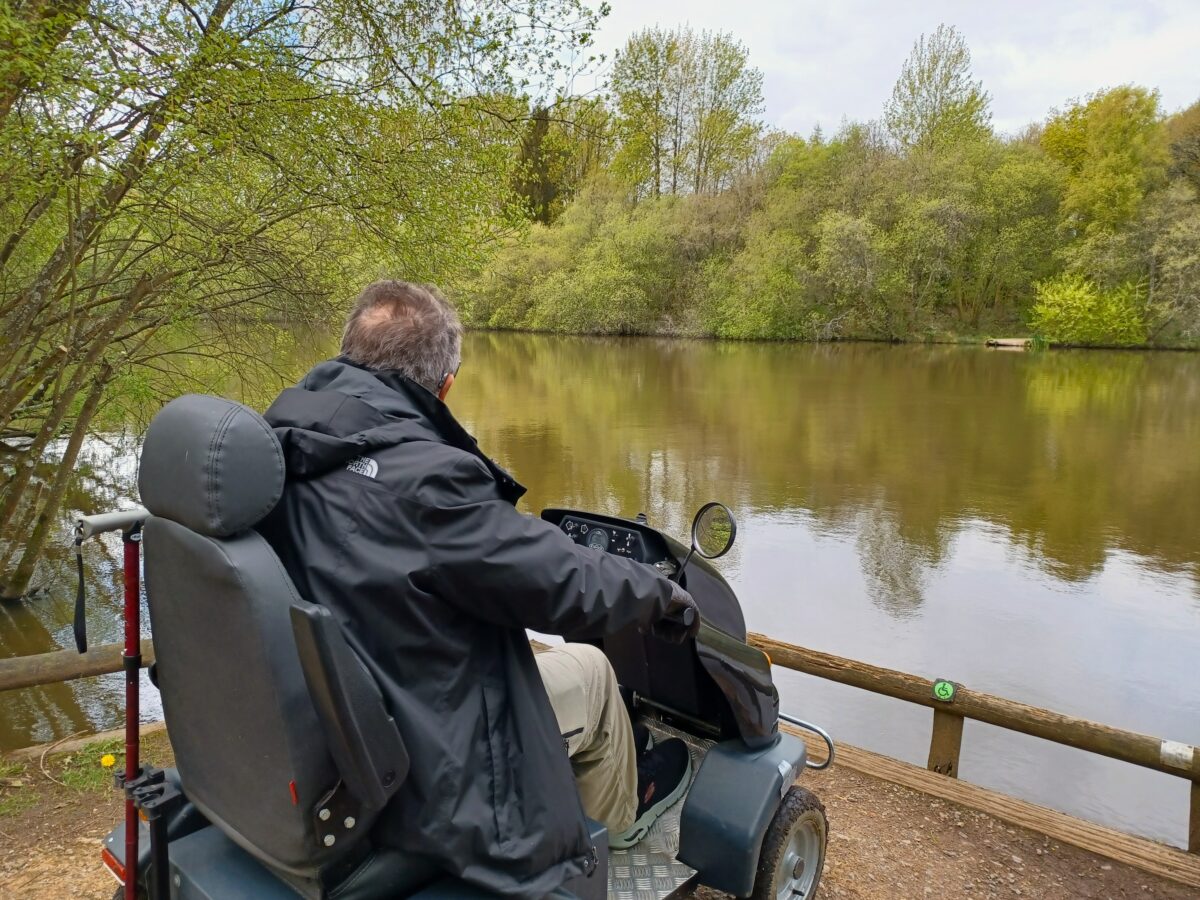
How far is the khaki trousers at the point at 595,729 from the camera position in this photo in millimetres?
1924

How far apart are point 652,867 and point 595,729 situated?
54cm

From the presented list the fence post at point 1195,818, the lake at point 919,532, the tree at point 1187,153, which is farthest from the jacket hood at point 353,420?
the tree at point 1187,153

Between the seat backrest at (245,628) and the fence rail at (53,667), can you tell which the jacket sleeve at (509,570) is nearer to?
the seat backrest at (245,628)

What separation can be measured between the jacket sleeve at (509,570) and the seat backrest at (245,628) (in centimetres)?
22

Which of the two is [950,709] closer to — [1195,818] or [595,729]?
[1195,818]

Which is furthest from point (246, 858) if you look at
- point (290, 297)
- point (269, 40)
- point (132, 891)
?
point (290, 297)

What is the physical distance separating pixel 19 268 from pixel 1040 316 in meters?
39.8

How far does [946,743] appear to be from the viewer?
3723 millimetres

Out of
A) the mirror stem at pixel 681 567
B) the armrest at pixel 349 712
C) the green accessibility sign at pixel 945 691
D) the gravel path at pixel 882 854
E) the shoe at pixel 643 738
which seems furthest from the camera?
the green accessibility sign at pixel 945 691

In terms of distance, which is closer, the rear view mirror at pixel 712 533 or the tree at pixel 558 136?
the rear view mirror at pixel 712 533

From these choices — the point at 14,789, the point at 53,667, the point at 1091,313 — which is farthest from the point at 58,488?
the point at 1091,313

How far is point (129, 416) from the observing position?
7934 millimetres

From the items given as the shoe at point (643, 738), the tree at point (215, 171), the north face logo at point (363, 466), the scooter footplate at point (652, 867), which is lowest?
the scooter footplate at point (652, 867)

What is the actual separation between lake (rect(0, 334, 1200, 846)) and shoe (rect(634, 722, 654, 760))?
10.0ft
